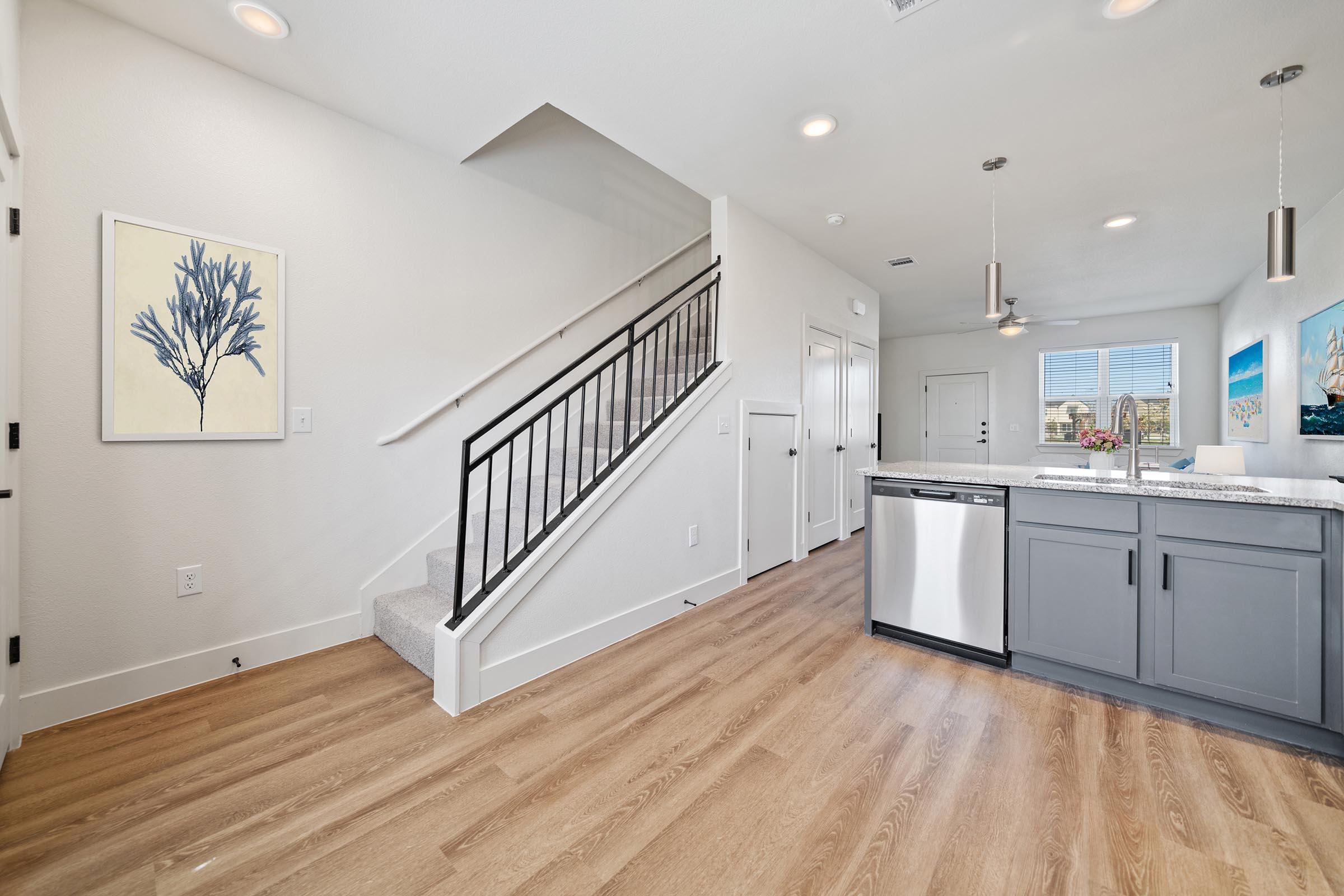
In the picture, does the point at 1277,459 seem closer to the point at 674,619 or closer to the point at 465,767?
the point at 674,619

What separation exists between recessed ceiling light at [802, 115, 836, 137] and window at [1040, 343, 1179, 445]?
6.15 meters

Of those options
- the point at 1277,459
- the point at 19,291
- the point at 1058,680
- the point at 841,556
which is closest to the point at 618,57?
the point at 19,291

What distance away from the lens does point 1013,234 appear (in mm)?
4250

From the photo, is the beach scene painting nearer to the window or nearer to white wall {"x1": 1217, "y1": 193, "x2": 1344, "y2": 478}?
white wall {"x1": 1217, "y1": 193, "x2": 1344, "y2": 478}

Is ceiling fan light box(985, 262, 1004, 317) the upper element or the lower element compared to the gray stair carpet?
upper

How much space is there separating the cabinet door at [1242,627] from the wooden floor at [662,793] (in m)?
0.19

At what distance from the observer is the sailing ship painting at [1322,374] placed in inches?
130

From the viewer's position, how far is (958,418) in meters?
8.40

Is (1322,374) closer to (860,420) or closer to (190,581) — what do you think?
(860,420)

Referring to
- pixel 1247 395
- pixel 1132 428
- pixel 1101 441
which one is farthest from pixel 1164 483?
pixel 1247 395

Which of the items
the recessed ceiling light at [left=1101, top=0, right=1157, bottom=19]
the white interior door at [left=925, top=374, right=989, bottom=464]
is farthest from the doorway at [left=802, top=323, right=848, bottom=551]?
the white interior door at [left=925, top=374, right=989, bottom=464]

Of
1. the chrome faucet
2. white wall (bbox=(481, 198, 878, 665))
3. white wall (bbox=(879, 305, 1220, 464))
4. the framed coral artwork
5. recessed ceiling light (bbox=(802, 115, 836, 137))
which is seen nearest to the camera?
the framed coral artwork

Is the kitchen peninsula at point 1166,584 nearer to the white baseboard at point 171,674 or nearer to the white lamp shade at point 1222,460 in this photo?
the white lamp shade at point 1222,460

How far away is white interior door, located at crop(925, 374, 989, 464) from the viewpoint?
26.9 ft
